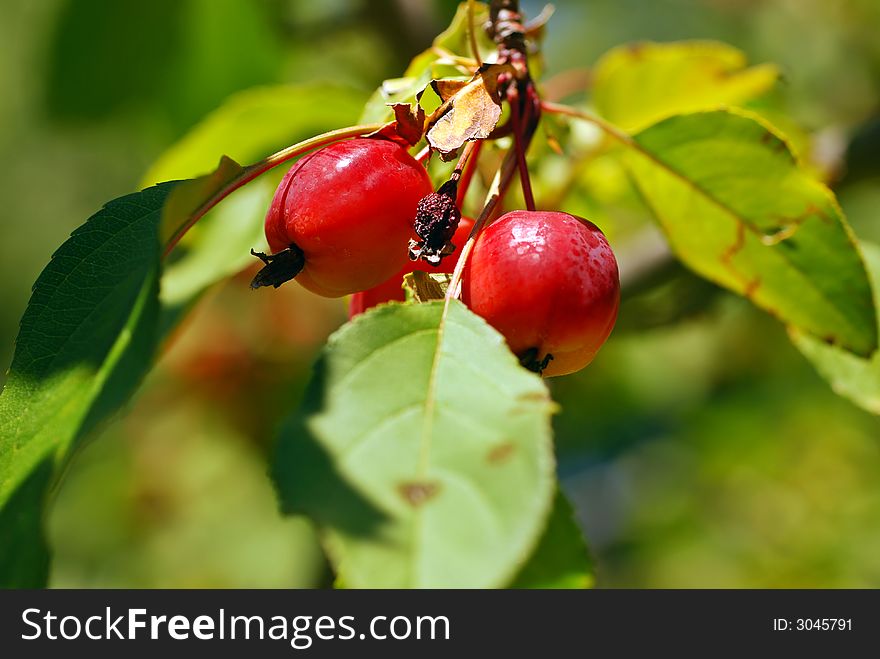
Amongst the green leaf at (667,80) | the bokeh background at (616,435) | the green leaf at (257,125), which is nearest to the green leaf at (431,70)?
the green leaf at (257,125)

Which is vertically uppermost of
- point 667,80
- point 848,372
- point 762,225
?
point 762,225

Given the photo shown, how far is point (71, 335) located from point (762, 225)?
106 cm

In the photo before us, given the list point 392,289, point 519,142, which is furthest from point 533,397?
point 519,142

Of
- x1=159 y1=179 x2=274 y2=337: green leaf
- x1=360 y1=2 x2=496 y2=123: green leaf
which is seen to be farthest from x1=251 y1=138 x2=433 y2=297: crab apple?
x1=159 y1=179 x2=274 y2=337: green leaf

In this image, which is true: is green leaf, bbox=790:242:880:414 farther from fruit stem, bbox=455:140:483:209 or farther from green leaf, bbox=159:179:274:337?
green leaf, bbox=159:179:274:337

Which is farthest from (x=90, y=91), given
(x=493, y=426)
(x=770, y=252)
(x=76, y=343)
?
(x=493, y=426)

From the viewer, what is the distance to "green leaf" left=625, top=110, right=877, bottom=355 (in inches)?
55.4

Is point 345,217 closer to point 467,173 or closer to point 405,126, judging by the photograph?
point 405,126

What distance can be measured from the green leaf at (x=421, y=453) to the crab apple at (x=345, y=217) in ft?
0.39

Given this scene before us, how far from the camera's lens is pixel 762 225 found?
4.78ft

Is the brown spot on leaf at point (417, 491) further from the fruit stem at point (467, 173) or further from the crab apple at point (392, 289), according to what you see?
the fruit stem at point (467, 173)

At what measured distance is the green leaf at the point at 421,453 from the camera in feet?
2.54

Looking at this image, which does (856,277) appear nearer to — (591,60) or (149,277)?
(149,277)
